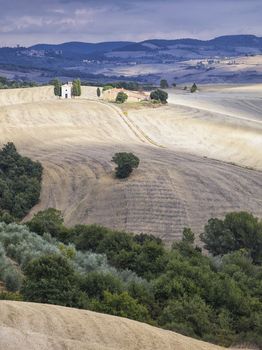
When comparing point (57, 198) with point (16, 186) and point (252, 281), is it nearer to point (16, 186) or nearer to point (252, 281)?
point (16, 186)

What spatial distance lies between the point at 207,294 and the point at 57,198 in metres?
40.4

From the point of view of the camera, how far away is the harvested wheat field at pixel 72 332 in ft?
56.0

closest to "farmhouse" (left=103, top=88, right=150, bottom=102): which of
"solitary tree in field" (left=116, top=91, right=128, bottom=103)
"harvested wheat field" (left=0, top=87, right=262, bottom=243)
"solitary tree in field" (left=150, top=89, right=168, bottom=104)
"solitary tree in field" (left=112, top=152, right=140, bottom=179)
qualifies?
"solitary tree in field" (left=150, top=89, right=168, bottom=104)

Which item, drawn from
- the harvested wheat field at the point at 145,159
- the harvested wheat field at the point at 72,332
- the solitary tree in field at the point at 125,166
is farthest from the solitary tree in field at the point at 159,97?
the harvested wheat field at the point at 72,332

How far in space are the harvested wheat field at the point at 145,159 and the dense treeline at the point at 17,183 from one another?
130cm

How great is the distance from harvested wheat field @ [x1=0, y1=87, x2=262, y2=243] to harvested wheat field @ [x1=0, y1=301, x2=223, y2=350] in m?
34.7

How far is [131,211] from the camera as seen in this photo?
201ft

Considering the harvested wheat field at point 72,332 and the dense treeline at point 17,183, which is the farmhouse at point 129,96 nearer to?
the dense treeline at point 17,183

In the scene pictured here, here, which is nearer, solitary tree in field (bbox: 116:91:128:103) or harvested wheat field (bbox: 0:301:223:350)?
harvested wheat field (bbox: 0:301:223:350)

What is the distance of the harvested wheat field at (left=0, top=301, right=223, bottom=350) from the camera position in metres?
17.1

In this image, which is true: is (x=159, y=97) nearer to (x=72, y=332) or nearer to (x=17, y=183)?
(x=17, y=183)

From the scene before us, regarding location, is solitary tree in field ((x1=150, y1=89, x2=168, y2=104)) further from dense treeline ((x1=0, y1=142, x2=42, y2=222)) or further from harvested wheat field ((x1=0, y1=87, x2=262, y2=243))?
dense treeline ((x1=0, y1=142, x2=42, y2=222))

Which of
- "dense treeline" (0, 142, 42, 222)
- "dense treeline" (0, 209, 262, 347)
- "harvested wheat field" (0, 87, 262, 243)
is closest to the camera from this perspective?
"dense treeline" (0, 209, 262, 347)

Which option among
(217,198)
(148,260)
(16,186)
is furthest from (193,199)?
(148,260)
